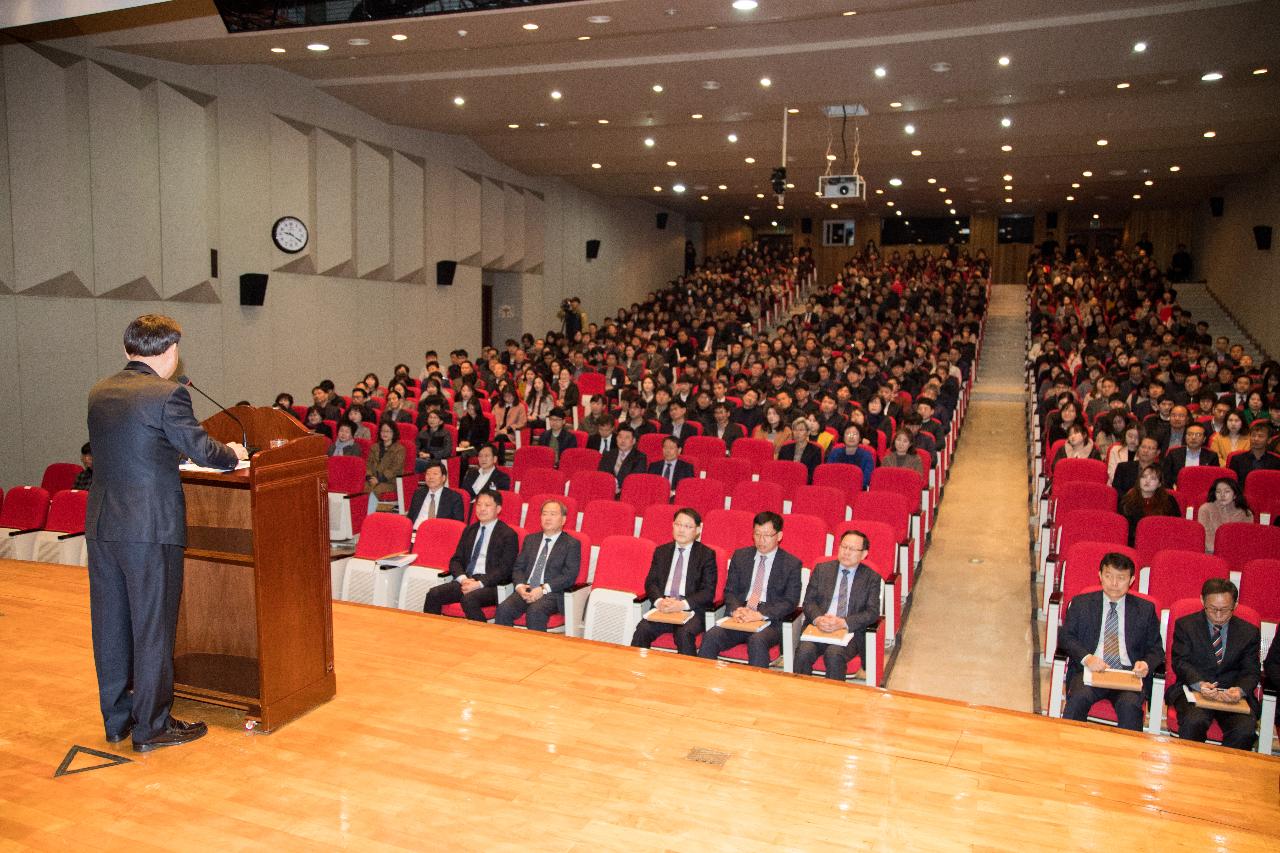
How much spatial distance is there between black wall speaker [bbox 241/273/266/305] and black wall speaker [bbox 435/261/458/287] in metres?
3.85

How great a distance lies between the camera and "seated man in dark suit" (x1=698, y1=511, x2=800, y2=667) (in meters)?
4.63

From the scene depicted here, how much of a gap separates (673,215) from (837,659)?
21.0 meters

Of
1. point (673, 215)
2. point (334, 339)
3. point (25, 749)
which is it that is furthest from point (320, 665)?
point (673, 215)

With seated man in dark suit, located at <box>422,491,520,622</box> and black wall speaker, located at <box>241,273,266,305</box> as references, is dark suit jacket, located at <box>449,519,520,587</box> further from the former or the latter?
black wall speaker, located at <box>241,273,266,305</box>

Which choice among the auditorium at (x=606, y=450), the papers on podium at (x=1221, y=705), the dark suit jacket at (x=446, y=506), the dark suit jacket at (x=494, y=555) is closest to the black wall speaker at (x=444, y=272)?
the auditorium at (x=606, y=450)

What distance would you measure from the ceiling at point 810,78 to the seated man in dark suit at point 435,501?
3.89 metres

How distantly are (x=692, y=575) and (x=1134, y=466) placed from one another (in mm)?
3698

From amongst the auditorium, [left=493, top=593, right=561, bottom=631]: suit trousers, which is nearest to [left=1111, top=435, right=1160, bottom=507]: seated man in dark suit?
the auditorium

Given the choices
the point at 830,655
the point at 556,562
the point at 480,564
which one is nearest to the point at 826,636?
the point at 830,655

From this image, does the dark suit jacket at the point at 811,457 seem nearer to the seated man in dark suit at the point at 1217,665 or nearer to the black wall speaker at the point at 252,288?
the seated man in dark suit at the point at 1217,665

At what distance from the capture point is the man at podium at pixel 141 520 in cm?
253

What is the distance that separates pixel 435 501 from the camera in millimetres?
6375

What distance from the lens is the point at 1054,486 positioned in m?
6.80

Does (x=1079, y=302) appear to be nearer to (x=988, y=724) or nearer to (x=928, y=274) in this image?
(x=928, y=274)
